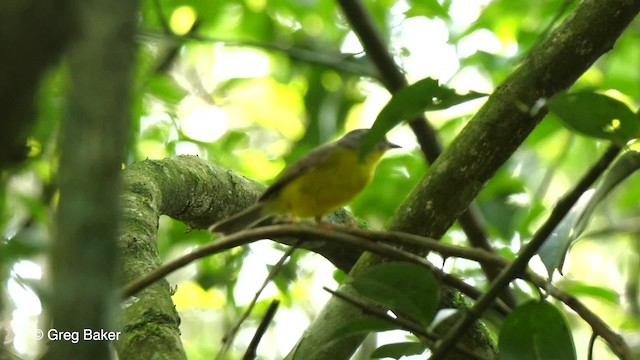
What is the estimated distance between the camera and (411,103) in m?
1.95

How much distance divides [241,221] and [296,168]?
31 centimetres

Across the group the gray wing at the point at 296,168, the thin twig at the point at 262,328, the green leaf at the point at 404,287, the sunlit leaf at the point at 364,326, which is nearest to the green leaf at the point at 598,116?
the green leaf at the point at 404,287

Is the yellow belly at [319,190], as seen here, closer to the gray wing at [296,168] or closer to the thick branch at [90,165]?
the gray wing at [296,168]

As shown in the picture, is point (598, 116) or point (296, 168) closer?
point (598, 116)

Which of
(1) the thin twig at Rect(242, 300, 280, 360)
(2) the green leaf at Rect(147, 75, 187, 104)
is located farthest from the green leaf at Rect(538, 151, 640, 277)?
(2) the green leaf at Rect(147, 75, 187, 104)

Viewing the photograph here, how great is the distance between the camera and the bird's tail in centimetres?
276

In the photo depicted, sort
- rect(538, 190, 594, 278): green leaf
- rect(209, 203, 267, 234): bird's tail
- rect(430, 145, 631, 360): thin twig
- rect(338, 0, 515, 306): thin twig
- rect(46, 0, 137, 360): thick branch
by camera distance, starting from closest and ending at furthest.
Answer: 1. rect(46, 0, 137, 360): thick branch
2. rect(430, 145, 631, 360): thin twig
3. rect(538, 190, 594, 278): green leaf
4. rect(209, 203, 267, 234): bird's tail
5. rect(338, 0, 515, 306): thin twig

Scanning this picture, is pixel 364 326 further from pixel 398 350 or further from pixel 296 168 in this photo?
pixel 296 168

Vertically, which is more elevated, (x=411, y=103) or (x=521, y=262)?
(x=411, y=103)

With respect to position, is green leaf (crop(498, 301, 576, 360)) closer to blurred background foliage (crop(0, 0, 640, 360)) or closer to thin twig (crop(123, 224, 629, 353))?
thin twig (crop(123, 224, 629, 353))

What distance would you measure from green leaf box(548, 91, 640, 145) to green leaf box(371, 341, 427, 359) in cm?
63

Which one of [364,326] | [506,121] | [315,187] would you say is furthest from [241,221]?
[364,326]

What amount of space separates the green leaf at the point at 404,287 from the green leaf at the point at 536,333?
0.16 m

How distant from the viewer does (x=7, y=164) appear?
2.95 ft
